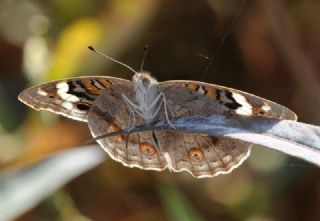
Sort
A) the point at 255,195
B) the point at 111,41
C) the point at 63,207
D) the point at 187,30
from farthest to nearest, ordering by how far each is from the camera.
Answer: the point at 187,30 < the point at 111,41 < the point at 255,195 < the point at 63,207

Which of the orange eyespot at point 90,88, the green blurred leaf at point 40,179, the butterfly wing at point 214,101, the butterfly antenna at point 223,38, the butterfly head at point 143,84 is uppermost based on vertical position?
the butterfly wing at point 214,101

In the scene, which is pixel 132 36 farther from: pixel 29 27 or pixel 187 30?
pixel 29 27

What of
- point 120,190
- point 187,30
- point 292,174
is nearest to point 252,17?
point 187,30

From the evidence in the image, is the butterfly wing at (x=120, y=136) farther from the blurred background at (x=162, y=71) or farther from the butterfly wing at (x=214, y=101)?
the blurred background at (x=162, y=71)

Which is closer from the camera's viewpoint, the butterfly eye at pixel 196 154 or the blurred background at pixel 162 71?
the butterfly eye at pixel 196 154

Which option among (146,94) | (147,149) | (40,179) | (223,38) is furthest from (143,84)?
(223,38)

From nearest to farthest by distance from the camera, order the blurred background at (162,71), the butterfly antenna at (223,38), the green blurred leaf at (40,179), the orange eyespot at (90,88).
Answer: the orange eyespot at (90,88)
the green blurred leaf at (40,179)
the blurred background at (162,71)
the butterfly antenna at (223,38)

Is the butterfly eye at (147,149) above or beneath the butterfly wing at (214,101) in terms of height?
beneath

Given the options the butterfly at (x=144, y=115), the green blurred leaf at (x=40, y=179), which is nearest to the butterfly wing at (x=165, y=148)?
the butterfly at (x=144, y=115)

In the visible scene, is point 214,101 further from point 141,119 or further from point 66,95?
point 66,95
